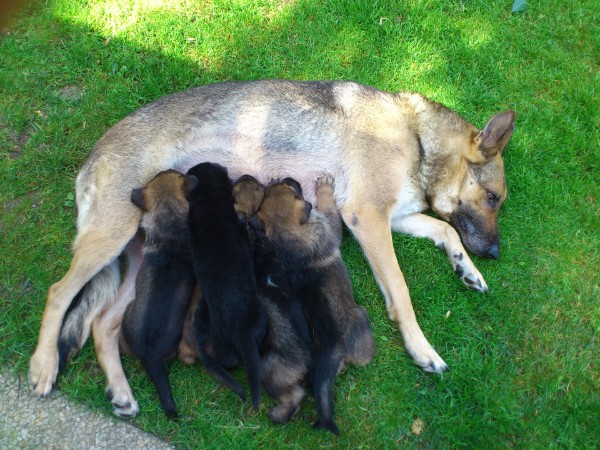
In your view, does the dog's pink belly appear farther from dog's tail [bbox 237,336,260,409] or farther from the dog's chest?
dog's tail [bbox 237,336,260,409]

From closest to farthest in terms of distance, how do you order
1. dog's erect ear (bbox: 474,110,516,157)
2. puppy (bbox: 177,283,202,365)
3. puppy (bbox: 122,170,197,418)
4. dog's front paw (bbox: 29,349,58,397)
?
1. puppy (bbox: 122,170,197,418)
2. puppy (bbox: 177,283,202,365)
3. dog's front paw (bbox: 29,349,58,397)
4. dog's erect ear (bbox: 474,110,516,157)

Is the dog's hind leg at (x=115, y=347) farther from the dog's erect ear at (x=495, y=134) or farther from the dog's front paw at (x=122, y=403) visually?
the dog's erect ear at (x=495, y=134)


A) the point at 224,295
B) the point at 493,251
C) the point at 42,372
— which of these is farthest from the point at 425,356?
the point at 42,372

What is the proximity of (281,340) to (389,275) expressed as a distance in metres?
1.18

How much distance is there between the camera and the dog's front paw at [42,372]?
150 inches

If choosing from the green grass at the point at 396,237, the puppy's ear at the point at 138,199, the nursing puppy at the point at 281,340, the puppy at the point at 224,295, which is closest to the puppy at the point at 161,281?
the puppy's ear at the point at 138,199

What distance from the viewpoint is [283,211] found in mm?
3996

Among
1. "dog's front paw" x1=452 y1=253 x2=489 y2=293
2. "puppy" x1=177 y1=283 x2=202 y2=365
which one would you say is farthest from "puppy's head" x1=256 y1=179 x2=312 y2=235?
"dog's front paw" x1=452 y1=253 x2=489 y2=293

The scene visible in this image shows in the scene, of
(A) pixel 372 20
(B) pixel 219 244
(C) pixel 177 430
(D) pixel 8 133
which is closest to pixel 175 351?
(C) pixel 177 430

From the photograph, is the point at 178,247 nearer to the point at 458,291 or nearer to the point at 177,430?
the point at 177,430

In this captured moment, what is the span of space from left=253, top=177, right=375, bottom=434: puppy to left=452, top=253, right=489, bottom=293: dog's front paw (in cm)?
117

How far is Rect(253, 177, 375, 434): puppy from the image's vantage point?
357 centimetres

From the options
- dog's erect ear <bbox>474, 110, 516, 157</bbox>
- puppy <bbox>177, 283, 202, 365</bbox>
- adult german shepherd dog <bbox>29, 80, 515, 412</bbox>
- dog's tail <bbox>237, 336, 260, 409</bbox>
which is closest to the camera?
dog's tail <bbox>237, 336, 260, 409</bbox>

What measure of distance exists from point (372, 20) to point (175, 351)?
415 centimetres
